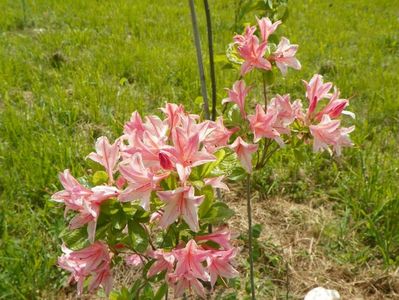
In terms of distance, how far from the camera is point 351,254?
2275 millimetres

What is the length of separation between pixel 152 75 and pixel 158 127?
2.98 meters

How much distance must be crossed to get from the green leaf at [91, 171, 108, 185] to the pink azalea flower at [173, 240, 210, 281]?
0.69 feet

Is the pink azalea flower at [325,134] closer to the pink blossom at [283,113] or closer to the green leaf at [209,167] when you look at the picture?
the pink blossom at [283,113]

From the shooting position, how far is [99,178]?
941 millimetres

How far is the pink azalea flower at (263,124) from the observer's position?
1062 mm

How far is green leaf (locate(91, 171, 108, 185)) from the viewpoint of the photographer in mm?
939

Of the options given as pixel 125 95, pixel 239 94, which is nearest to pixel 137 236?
pixel 239 94

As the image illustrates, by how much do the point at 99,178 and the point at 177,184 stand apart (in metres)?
0.17

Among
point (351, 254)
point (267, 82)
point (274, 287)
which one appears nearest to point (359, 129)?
point (351, 254)

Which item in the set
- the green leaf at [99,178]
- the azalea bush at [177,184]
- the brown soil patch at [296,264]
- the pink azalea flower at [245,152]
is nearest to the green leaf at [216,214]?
the azalea bush at [177,184]

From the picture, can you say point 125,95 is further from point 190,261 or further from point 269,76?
point 190,261

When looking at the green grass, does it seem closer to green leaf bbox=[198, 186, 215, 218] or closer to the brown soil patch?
the brown soil patch

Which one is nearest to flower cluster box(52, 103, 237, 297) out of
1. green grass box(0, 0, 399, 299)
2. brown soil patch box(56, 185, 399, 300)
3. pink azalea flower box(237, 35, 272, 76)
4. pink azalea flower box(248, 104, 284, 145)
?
pink azalea flower box(248, 104, 284, 145)

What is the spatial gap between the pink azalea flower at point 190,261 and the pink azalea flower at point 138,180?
0.13 meters
